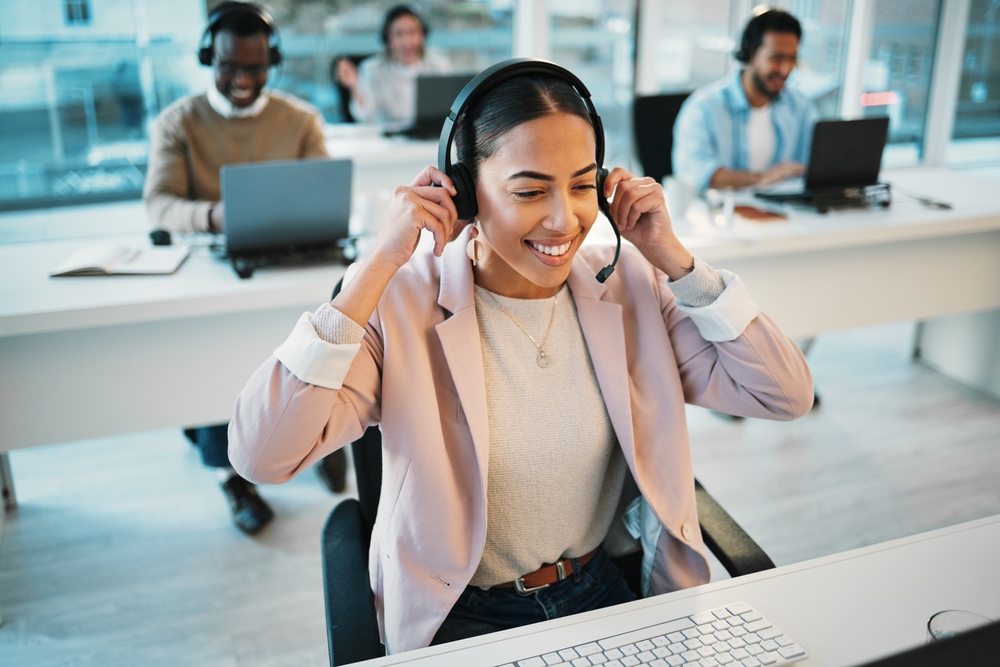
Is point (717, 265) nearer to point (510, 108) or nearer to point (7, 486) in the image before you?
point (510, 108)

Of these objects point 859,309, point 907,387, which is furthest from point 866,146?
point 907,387

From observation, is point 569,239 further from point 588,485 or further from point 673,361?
point 588,485

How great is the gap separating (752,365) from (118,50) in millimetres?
3684

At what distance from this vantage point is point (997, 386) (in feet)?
9.55

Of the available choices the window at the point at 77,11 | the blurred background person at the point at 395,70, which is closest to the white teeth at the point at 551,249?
the blurred background person at the point at 395,70

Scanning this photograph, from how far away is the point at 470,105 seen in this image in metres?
1.06

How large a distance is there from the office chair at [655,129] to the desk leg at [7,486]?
2.26 metres

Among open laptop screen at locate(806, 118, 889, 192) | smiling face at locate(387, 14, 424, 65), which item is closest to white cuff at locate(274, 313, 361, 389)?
open laptop screen at locate(806, 118, 889, 192)

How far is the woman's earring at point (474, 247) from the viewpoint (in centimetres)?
115

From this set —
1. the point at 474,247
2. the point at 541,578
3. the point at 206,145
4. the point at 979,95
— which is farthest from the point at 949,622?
the point at 979,95

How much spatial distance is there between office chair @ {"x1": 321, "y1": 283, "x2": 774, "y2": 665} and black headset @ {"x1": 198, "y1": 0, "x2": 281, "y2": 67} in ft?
4.74

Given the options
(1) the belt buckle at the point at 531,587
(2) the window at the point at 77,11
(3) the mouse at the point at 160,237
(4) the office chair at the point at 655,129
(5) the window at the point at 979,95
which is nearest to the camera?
(1) the belt buckle at the point at 531,587

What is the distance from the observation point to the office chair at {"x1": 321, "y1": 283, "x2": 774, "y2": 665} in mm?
952

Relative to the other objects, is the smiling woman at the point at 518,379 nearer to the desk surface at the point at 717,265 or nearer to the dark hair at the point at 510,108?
the dark hair at the point at 510,108
